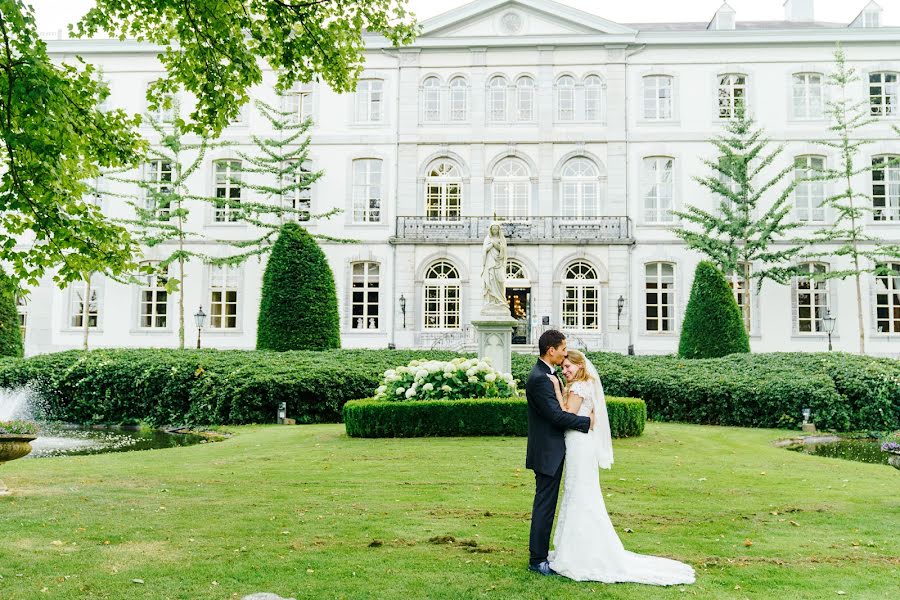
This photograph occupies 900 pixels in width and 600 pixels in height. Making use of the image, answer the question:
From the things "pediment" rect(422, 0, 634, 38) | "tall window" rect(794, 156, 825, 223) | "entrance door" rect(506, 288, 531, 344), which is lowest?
"entrance door" rect(506, 288, 531, 344)

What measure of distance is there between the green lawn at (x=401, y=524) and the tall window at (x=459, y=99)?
18.7 meters

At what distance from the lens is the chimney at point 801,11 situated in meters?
29.4

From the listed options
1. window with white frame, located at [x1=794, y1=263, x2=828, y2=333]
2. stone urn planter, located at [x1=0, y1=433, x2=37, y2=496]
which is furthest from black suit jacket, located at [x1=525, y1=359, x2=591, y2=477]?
window with white frame, located at [x1=794, y1=263, x2=828, y2=333]

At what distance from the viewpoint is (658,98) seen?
26.8 metres

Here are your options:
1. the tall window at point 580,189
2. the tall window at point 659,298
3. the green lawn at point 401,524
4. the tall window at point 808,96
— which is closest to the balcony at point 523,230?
the tall window at point 580,189

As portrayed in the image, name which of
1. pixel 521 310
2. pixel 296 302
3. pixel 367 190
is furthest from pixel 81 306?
pixel 521 310

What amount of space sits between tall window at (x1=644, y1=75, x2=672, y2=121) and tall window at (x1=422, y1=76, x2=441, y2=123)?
703 cm

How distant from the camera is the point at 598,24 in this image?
26.8 metres

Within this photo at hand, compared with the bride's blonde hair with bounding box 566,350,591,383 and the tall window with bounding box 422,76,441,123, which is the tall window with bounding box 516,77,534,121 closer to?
the tall window with bounding box 422,76,441,123

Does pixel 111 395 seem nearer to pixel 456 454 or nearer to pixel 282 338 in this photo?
pixel 282 338

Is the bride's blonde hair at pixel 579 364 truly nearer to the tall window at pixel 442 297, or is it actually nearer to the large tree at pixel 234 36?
the large tree at pixel 234 36

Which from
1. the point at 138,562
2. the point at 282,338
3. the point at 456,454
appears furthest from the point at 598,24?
the point at 138,562

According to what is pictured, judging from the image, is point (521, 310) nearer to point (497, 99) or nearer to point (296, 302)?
point (497, 99)

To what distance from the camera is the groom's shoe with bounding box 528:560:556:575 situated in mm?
5114
